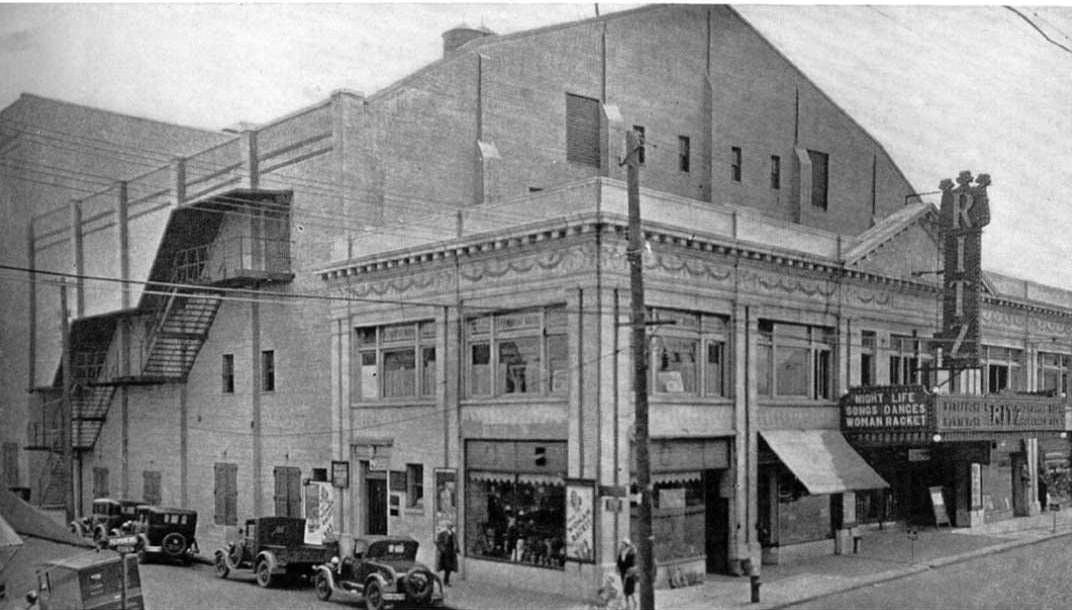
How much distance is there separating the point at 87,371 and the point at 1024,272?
1565cm

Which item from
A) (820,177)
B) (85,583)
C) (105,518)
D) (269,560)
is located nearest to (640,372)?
(85,583)

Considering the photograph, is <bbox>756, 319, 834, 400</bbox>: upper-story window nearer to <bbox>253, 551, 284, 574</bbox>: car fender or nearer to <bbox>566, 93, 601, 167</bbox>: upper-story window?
<bbox>566, 93, 601, 167</bbox>: upper-story window

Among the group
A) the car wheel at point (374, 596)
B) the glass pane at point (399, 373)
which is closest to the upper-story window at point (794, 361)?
the glass pane at point (399, 373)

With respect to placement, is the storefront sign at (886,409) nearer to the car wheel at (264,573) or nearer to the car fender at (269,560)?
the car fender at (269,560)

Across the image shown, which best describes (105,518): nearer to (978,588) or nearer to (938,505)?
(978,588)

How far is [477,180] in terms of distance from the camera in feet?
67.6

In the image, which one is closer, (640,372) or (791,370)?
(640,372)

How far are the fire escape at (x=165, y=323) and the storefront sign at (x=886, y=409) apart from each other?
13.6 metres

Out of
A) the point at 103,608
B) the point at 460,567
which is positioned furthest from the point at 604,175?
the point at 103,608

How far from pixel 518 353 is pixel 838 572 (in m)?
8.08

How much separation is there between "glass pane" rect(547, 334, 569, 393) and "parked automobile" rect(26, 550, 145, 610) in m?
8.11

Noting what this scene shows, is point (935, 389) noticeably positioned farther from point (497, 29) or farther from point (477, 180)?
point (497, 29)

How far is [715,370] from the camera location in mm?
19516

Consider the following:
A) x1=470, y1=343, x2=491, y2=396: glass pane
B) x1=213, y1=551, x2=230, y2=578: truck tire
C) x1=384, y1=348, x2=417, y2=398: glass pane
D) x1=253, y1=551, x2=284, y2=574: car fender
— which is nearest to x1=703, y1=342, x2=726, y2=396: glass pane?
x1=470, y1=343, x2=491, y2=396: glass pane
